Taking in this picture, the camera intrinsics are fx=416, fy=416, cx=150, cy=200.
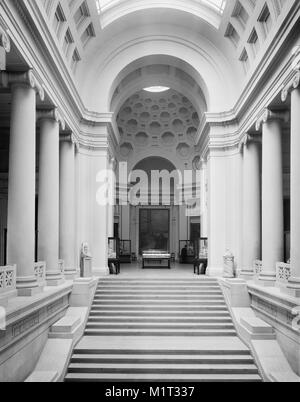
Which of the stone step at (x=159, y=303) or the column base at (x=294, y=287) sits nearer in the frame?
the column base at (x=294, y=287)

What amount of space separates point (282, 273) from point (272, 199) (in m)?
2.35

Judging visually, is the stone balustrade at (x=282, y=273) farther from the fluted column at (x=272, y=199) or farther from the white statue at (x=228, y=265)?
the white statue at (x=228, y=265)

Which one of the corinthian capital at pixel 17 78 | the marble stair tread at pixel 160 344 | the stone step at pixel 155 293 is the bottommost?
the marble stair tread at pixel 160 344

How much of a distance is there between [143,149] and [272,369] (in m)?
20.2

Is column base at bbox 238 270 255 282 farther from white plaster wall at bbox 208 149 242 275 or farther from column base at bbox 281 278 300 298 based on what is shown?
column base at bbox 281 278 300 298

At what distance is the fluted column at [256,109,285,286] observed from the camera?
1183 cm

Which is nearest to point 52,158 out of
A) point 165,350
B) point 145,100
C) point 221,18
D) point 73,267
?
point 73,267

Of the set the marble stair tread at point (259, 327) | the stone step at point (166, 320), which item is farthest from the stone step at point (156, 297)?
the marble stair tread at point (259, 327)

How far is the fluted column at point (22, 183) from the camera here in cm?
927

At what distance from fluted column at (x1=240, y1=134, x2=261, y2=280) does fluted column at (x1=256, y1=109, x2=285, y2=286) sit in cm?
229

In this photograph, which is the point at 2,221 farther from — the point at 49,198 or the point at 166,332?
the point at 166,332

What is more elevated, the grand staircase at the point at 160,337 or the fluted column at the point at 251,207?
the fluted column at the point at 251,207
